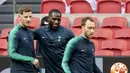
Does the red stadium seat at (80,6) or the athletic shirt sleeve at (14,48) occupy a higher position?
the red stadium seat at (80,6)

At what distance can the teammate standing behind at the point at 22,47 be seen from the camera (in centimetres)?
707

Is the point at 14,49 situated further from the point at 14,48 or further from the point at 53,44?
the point at 53,44

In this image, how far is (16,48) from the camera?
7.12 m

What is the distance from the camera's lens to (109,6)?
39.1 feet

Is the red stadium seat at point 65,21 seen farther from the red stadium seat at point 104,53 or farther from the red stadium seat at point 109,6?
the red stadium seat at point 104,53

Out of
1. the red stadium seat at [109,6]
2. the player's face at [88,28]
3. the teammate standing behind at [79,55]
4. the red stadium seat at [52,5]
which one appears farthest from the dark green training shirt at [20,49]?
the red stadium seat at [52,5]

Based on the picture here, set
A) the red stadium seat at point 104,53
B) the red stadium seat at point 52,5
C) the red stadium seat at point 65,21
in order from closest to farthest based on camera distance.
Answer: the red stadium seat at point 104,53 < the red stadium seat at point 65,21 < the red stadium seat at point 52,5

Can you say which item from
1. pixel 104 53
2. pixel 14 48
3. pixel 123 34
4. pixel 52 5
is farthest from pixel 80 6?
pixel 14 48

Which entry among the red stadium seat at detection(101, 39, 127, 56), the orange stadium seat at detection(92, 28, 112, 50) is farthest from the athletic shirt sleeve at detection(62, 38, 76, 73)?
the orange stadium seat at detection(92, 28, 112, 50)

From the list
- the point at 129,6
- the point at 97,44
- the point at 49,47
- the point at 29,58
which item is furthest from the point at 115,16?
the point at 29,58

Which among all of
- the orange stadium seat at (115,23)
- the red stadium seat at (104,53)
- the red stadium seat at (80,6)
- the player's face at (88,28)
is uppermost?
the red stadium seat at (80,6)

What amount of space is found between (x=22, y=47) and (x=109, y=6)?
504 cm

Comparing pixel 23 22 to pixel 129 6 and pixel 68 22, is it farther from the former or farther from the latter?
pixel 129 6

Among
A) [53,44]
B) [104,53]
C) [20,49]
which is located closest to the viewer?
[20,49]
